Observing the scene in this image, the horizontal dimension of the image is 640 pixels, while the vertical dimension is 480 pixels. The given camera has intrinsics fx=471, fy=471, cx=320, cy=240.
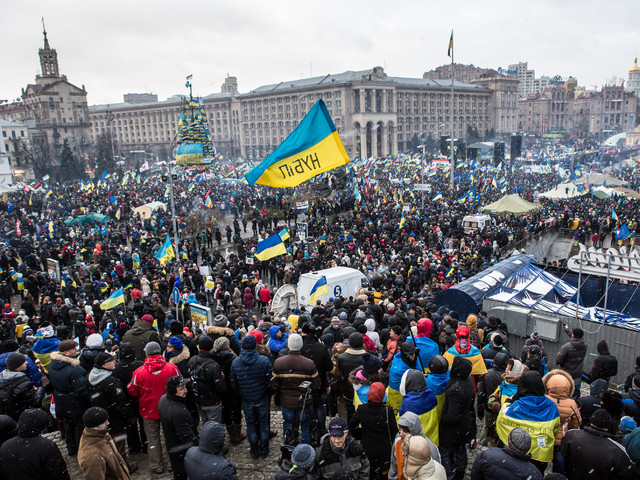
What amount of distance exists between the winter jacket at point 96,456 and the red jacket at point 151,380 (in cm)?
101

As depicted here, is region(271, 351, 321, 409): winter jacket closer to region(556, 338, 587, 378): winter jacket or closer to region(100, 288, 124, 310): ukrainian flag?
region(556, 338, 587, 378): winter jacket

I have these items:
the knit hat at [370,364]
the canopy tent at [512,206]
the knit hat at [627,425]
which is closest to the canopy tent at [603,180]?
the canopy tent at [512,206]

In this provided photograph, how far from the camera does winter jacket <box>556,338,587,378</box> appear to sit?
21.2ft

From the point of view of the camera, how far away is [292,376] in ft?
17.3

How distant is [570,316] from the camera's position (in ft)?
29.5

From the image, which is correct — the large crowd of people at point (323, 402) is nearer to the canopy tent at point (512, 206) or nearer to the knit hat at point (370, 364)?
the knit hat at point (370, 364)

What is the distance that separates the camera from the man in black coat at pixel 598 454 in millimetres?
3844

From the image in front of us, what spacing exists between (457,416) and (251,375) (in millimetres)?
2255

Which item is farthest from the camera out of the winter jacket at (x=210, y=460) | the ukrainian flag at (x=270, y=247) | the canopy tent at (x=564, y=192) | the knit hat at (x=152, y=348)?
the canopy tent at (x=564, y=192)

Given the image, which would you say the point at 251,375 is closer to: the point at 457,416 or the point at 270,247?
the point at 457,416

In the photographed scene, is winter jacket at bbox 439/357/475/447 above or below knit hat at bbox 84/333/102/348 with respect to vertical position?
below

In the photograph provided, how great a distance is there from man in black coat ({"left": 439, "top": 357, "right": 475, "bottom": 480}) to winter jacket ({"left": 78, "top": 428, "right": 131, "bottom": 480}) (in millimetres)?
3169

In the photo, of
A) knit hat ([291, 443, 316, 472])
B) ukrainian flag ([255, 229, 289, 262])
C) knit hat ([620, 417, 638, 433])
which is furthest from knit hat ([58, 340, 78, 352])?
ukrainian flag ([255, 229, 289, 262])

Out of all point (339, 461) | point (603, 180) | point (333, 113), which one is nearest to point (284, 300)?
point (339, 461)
